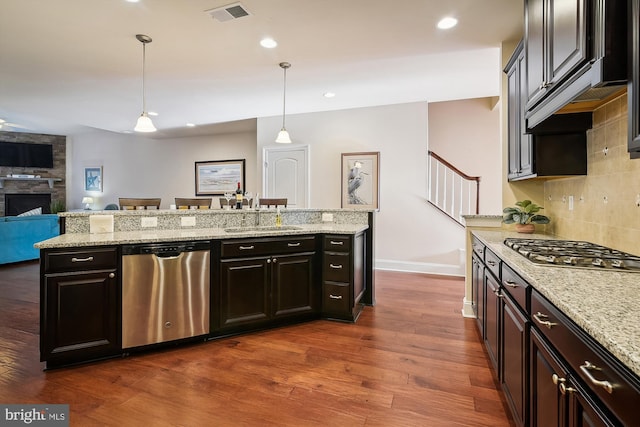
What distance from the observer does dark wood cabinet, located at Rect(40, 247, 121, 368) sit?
6.99 feet

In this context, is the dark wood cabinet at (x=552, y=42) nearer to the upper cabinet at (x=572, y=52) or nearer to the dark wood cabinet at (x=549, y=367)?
the upper cabinet at (x=572, y=52)

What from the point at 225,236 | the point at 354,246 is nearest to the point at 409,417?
the point at 354,246

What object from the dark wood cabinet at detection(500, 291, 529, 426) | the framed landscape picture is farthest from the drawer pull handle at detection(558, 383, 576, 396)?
the framed landscape picture

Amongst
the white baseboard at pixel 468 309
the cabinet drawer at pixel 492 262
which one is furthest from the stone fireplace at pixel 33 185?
the cabinet drawer at pixel 492 262

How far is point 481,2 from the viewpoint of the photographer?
2.51m

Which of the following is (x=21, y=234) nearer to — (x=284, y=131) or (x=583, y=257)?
(x=284, y=131)

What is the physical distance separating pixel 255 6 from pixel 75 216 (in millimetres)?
2292

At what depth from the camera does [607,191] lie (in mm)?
1897

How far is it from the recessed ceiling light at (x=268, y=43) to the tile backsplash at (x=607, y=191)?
9.13 ft

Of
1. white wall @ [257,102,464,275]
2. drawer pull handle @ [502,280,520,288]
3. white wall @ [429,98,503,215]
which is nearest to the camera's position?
drawer pull handle @ [502,280,520,288]

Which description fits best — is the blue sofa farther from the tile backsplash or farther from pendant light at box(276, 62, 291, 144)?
the tile backsplash

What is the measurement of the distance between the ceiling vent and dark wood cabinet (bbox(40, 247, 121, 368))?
210 centimetres

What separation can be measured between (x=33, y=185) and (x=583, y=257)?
11369 millimetres

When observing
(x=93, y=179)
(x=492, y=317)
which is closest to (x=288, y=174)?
(x=492, y=317)
